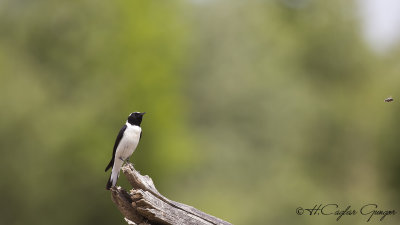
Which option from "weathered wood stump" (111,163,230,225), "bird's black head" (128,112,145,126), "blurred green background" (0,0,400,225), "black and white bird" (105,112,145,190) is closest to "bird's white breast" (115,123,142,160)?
"black and white bird" (105,112,145,190)

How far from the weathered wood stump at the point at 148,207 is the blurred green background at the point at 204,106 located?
8.89 m

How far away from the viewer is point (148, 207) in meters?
7.69

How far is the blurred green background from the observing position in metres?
18.0

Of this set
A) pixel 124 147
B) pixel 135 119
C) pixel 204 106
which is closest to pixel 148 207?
pixel 124 147

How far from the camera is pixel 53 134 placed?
58.9 ft

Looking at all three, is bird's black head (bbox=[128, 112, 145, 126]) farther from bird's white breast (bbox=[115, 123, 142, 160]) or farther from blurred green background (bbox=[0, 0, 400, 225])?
blurred green background (bbox=[0, 0, 400, 225])

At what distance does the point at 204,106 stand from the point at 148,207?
23.7m

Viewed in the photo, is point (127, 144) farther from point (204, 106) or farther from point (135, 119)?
point (204, 106)

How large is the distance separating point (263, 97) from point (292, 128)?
100 inches

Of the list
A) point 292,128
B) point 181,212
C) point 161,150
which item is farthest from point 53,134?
point 292,128

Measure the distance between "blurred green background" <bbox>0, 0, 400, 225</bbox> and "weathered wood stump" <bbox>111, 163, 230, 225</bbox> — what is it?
29.2 ft

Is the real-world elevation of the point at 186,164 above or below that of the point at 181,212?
above

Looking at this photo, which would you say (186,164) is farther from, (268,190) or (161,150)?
(268,190)

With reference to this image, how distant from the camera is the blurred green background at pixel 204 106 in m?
18.0
